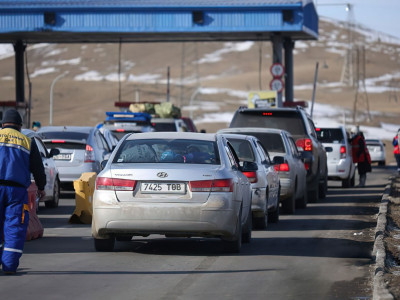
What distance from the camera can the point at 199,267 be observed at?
11695mm

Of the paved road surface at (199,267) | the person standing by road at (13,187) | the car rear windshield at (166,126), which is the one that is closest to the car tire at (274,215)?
the paved road surface at (199,267)

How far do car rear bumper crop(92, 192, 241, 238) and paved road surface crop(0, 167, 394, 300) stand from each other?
0.33m

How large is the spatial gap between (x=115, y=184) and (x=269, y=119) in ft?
36.2

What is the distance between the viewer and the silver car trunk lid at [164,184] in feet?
40.9

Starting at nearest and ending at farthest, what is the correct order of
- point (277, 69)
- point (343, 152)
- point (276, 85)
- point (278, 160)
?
point (278, 160) < point (343, 152) < point (277, 69) < point (276, 85)

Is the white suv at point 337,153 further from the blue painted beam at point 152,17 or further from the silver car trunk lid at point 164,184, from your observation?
the silver car trunk lid at point 164,184

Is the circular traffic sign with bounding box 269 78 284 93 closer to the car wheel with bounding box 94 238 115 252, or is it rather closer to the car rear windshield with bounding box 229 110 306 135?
the car rear windshield with bounding box 229 110 306 135

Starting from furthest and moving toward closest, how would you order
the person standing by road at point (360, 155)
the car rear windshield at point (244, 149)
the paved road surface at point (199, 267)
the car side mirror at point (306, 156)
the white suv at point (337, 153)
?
the person standing by road at point (360, 155), the white suv at point (337, 153), the car side mirror at point (306, 156), the car rear windshield at point (244, 149), the paved road surface at point (199, 267)

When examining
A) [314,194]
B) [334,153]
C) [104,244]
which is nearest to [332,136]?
[334,153]

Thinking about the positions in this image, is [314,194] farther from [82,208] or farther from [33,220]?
[33,220]

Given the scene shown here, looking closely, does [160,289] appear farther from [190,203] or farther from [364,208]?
[364,208]

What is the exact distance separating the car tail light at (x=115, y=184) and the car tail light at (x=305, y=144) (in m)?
11.4

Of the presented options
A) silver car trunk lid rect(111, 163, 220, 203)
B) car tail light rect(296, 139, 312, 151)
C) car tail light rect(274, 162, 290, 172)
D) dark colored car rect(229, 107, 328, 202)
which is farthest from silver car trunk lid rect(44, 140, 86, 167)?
silver car trunk lid rect(111, 163, 220, 203)

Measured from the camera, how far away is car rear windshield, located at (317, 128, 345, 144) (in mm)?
31320
